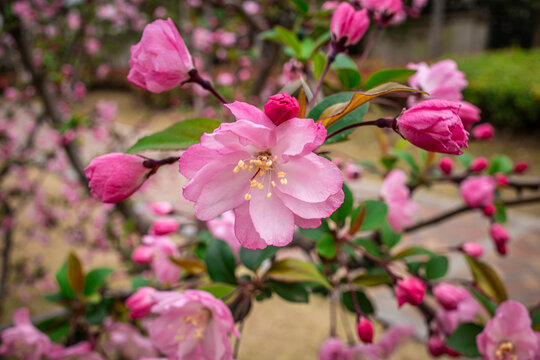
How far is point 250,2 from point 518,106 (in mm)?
4067

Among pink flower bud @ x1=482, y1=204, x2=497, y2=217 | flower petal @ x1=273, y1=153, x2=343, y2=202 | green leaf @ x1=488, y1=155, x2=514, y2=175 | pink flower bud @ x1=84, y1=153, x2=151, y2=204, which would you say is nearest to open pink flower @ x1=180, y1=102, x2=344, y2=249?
flower petal @ x1=273, y1=153, x2=343, y2=202

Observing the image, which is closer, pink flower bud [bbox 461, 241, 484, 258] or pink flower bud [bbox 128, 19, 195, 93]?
pink flower bud [bbox 128, 19, 195, 93]

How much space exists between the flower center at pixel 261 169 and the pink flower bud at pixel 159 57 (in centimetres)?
16

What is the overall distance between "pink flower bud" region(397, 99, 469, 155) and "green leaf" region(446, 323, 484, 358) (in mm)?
432

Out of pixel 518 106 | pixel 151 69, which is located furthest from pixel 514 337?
pixel 518 106

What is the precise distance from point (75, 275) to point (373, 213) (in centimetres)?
71

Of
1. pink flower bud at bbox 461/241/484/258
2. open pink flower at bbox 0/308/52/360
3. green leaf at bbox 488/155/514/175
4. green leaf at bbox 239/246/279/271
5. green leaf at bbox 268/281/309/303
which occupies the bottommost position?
open pink flower at bbox 0/308/52/360

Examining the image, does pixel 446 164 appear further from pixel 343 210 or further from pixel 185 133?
pixel 185 133

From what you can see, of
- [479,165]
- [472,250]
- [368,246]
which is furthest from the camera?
[479,165]

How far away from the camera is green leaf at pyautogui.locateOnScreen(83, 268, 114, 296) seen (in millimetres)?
878

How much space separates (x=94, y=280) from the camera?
34.8 inches

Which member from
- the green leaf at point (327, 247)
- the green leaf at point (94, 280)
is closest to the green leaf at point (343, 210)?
the green leaf at point (327, 247)

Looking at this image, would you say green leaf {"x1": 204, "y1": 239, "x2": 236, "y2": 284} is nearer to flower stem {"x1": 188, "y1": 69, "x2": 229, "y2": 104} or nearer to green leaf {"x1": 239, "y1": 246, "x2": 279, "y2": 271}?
green leaf {"x1": 239, "y1": 246, "x2": 279, "y2": 271}

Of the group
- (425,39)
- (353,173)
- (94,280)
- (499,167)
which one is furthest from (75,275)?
(425,39)
